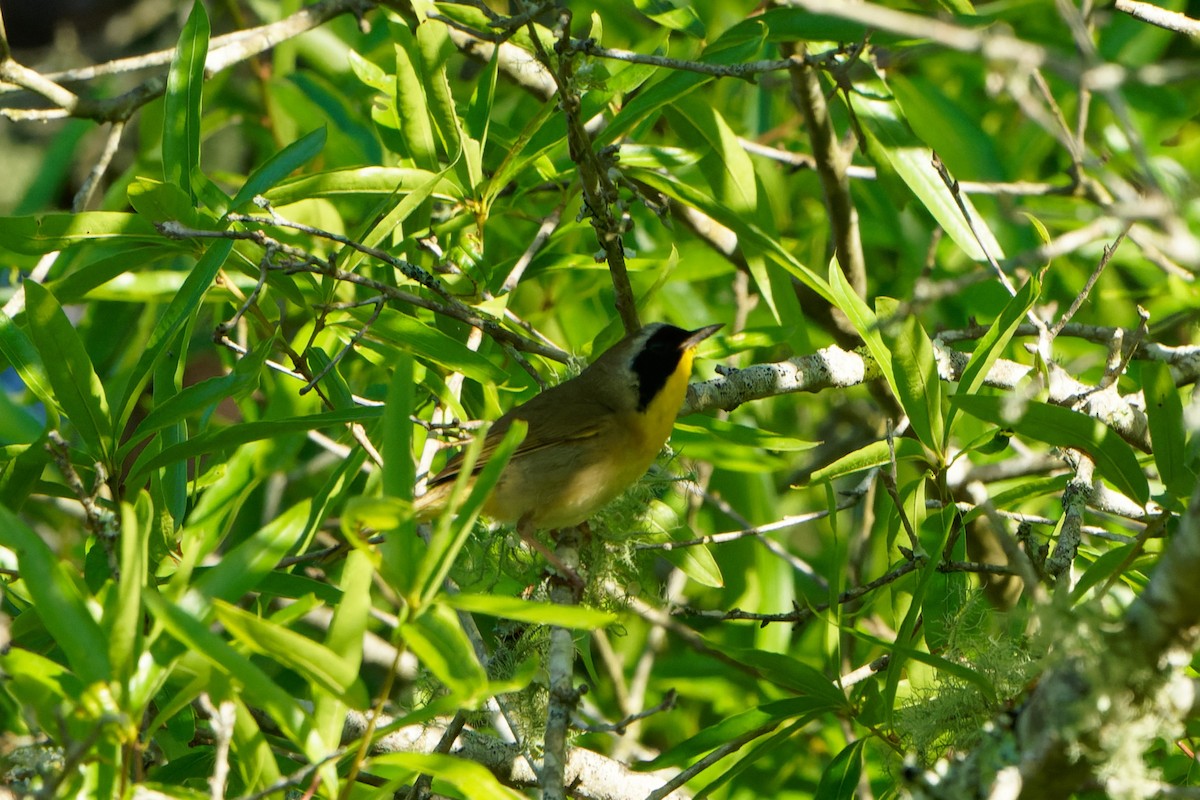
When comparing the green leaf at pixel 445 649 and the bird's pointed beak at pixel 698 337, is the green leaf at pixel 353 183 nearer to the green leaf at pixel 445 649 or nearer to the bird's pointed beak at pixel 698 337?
the bird's pointed beak at pixel 698 337

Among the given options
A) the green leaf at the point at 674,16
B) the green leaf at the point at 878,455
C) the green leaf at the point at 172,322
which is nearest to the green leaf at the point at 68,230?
the green leaf at the point at 172,322

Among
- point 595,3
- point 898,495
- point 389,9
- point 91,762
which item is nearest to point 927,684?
point 898,495

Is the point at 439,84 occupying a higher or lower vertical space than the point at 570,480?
higher

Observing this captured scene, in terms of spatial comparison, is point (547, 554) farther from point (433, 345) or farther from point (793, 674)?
point (793, 674)

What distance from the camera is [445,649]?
1.93 meters

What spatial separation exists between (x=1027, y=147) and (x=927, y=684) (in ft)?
9.41

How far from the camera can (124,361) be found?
4391 millimetres

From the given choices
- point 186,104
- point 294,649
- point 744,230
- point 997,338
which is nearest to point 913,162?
point 744,230

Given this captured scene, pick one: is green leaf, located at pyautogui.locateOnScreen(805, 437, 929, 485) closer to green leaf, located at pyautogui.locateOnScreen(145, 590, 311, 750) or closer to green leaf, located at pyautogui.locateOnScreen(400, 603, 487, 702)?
green leaf, located at pyautogui.locateOnScreen(400, 603, 487, 702)

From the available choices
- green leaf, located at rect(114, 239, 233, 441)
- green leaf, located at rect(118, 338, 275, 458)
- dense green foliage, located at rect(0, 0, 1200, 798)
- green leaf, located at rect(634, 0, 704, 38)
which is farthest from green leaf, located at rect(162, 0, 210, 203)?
green leaf, located at rect(634, 0, 704, 38)

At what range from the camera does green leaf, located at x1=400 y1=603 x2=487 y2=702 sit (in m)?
1.89

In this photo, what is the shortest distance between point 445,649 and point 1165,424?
165 centimetres

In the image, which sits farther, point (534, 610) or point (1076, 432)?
point (1076, 432)

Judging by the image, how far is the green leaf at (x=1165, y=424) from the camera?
2.62 metres
